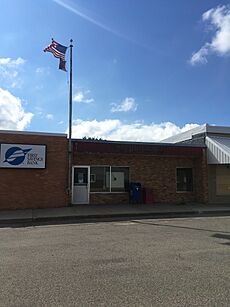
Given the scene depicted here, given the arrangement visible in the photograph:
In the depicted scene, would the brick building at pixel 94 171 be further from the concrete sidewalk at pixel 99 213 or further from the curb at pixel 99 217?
the curb at pixel 99 217

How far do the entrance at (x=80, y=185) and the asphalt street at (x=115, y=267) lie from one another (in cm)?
841

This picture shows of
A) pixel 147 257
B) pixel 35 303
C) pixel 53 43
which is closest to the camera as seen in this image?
pixel 35 303

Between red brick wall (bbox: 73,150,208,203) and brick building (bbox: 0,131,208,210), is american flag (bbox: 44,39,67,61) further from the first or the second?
red brick wall (bbox: 73,150,208,203)

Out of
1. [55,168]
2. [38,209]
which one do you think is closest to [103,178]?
[55,168]

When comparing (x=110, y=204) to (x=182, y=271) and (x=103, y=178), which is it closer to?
(x=103, y=178)

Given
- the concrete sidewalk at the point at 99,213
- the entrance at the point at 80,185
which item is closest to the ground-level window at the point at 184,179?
the concrete sidewalk at the point at 99,213

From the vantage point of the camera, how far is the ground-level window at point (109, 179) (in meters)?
21.7

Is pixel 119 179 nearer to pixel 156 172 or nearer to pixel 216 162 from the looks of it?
pixel 156 172

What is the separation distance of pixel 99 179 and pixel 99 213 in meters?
4.64

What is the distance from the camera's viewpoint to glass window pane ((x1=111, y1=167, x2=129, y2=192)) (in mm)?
22047

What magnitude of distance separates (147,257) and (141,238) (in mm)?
2671

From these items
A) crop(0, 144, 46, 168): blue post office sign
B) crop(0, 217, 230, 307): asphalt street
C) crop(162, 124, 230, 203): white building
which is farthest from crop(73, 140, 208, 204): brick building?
crop(0, 217, 230, 307): asphalt street

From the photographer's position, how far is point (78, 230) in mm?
Answer: 12883

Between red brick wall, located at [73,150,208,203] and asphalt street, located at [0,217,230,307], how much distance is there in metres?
9.17
